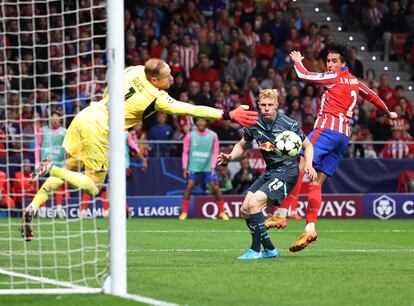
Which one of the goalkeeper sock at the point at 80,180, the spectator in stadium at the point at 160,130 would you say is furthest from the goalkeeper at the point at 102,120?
the spectator in stadium at the point at 160,130

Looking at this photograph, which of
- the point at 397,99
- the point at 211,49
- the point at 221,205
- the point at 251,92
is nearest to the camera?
the point at 221,205

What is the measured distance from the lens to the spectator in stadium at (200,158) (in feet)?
68.0

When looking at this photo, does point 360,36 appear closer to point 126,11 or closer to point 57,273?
point 126,11

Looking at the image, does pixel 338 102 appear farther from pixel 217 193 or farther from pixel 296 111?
pixel 296 111

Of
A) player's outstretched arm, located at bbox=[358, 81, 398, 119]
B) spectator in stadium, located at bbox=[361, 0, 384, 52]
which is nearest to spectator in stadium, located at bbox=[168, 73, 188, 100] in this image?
spectator in stadium, located at bbox=[361, 0, 384, 52]

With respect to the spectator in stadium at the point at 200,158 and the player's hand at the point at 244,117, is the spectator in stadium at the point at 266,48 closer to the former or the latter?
the spectator in stadium at the point at 200,158

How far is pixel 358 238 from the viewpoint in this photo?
50.4 ft

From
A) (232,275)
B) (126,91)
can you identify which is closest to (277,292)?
(232,275)

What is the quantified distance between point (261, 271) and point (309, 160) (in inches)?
80.4

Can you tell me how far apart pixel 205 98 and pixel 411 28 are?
8.12m

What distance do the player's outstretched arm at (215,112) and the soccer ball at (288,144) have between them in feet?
4.67

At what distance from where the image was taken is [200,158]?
68.5ft

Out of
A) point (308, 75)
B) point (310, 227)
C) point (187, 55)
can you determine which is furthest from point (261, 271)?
point (187, 55)

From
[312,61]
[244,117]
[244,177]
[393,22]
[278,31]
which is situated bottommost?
[244,177]
